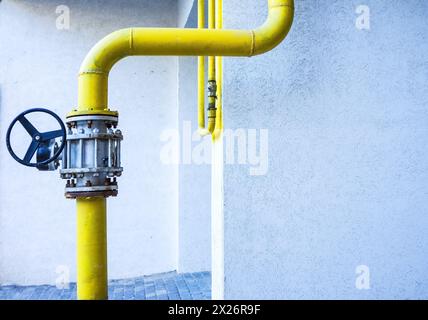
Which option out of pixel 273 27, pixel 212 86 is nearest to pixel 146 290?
pixel 212 86

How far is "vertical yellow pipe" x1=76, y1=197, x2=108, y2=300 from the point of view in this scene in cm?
218

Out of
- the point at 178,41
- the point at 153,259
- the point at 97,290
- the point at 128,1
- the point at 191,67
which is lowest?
the point at 153,259

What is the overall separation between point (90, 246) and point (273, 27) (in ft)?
5.06

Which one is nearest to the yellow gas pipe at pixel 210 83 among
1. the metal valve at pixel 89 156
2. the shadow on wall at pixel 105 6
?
the metal valve at pixel 89 156

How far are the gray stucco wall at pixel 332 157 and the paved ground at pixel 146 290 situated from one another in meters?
1.93

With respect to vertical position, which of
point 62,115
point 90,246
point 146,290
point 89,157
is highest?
point 62,115

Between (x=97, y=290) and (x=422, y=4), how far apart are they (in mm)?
2738

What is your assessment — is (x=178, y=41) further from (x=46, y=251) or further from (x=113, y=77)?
(x=46, y=251)

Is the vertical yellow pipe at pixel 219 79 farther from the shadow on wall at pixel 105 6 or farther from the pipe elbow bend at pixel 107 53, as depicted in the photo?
the shadow on wall at pixel 105 6

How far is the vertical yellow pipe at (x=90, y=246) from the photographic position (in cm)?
218

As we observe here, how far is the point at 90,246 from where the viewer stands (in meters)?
2.18

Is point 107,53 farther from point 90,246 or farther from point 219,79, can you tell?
point 90,246

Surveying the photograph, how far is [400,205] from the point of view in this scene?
2826 millimetres

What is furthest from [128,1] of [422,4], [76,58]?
[422,4]
